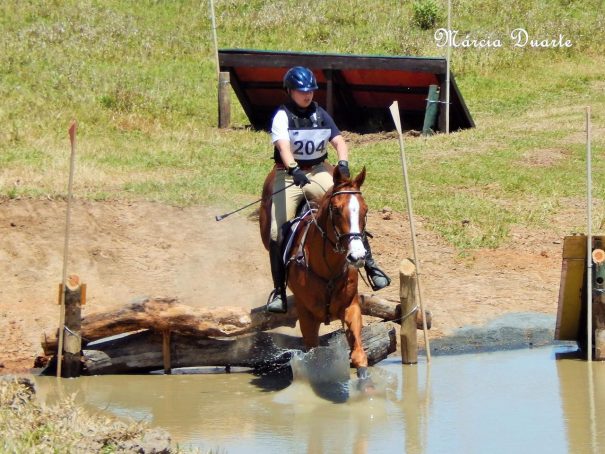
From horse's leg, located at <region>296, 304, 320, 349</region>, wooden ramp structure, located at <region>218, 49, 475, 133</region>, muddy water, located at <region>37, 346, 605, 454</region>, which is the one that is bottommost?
muddy water, located at <region>37, 346, 605, 454</region>

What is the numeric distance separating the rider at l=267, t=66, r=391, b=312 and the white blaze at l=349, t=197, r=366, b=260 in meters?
1.00

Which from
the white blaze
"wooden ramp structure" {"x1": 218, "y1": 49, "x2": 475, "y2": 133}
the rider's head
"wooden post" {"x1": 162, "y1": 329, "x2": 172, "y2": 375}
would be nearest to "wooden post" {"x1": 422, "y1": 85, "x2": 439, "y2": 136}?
"wooden ramp structure" {"x1": 218, "y1": 49, "x2": 475, "y2": 133}

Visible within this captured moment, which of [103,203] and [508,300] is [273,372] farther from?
[103,203]

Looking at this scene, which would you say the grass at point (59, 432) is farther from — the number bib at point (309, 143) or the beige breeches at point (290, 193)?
the number bib at point (309, 143)

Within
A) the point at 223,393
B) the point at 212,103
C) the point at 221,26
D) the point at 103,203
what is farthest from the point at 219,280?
the point at 221,26

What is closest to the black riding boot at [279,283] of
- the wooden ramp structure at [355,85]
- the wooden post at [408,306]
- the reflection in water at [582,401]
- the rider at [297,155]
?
the rider at [297,155]

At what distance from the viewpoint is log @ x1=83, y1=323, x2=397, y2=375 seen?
11.0 meters

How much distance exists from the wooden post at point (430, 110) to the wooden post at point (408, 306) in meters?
11.0

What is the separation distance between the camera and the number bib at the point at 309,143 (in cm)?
A: 1061

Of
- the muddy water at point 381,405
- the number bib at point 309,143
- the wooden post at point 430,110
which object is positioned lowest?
the muddy water at point 381,405

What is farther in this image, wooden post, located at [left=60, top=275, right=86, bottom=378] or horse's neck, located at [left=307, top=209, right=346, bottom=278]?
wooden post, located at [left=60, top=275, right=86, bottom=378]

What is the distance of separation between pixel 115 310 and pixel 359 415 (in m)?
2.72

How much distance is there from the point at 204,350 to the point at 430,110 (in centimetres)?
1180

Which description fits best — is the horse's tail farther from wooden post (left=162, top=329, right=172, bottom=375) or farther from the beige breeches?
wooden post (left=162, top=329, right=172, bottom=375)
